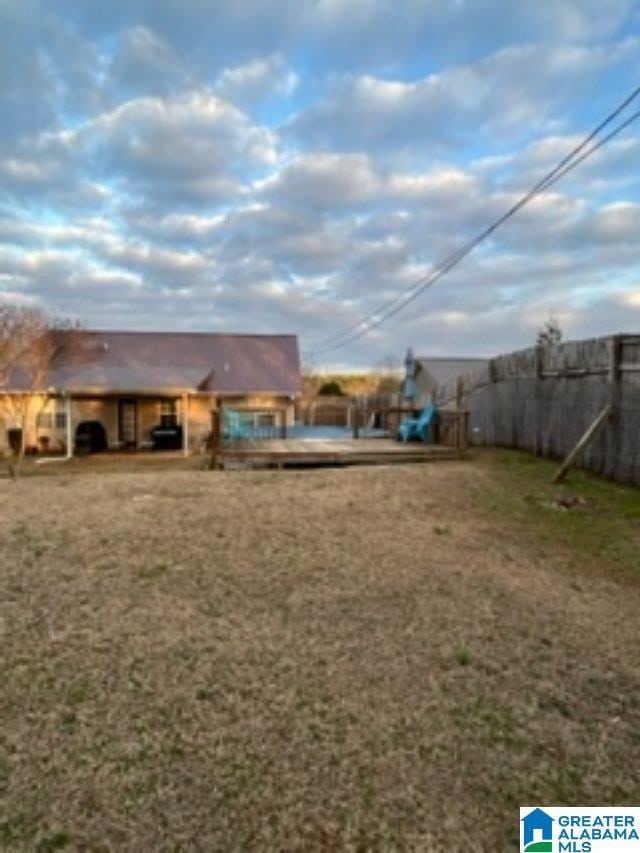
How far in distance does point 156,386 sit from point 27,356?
4434 millimetres

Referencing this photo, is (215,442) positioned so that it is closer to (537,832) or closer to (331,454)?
(331,454)

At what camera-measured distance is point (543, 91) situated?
11156 mm

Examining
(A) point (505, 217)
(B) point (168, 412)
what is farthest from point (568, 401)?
(B) point (168, 412)

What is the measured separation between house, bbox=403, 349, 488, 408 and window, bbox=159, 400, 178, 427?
13.5 meters

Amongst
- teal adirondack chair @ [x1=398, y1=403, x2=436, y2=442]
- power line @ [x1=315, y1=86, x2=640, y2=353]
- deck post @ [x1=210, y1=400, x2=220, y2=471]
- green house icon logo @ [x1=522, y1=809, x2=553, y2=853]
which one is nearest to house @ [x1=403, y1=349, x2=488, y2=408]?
power line @ [x1=315, y1=86, x2=640, y2=353]

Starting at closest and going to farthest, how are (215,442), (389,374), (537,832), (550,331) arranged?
(537,832) → (215,442) → (550,331) → (389,374)

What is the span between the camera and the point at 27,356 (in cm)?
2106

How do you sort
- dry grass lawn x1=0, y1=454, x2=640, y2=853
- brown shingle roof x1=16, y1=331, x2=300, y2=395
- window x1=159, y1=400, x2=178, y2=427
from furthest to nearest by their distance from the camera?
window x1=159, y1=400, x2=178, y2=427, brown shingle roof x1=16, y1=331, x2=300, y2=395, dry grass lawn x1=0, y1=454, x2=640, y2=853

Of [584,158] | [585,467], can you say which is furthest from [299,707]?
[584,158]

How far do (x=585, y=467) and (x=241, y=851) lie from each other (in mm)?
9705

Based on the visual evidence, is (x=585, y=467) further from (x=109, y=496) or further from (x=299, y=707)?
(x=299, y=707)

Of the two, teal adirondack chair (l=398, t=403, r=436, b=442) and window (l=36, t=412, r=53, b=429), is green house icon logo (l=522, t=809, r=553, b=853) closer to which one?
teal adirondack chair (l=398, t=403, r=436, b=442)

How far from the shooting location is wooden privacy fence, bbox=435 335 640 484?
9406 millimetres

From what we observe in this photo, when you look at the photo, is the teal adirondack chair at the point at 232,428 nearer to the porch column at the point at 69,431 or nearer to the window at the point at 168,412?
the porch column at the point at 69,431
